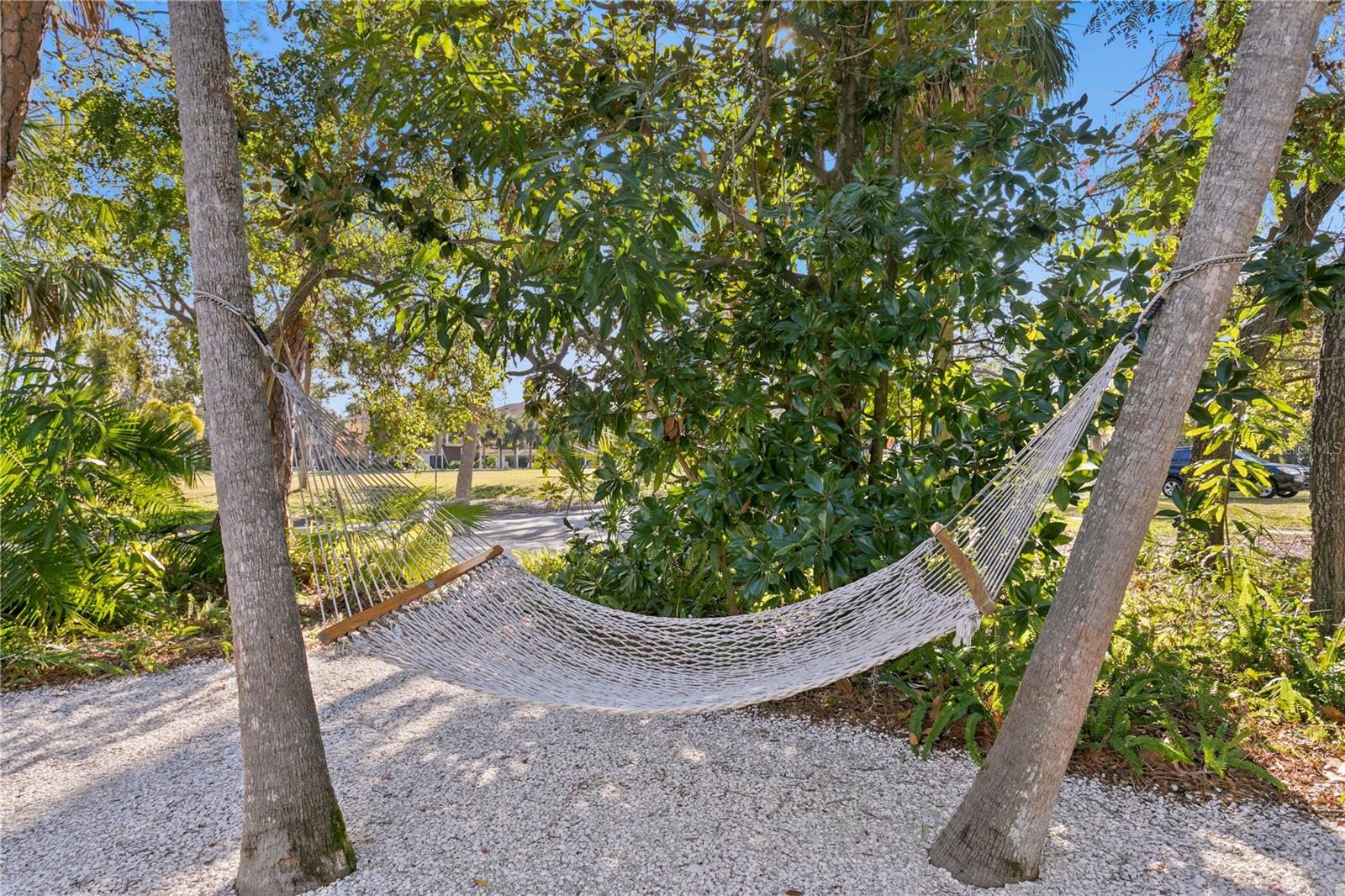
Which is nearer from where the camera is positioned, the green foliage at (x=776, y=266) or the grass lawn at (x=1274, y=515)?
the green foliage at (x=776, y=266)

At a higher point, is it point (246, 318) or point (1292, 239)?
point (1292, 239)

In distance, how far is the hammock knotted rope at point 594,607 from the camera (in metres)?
1.65

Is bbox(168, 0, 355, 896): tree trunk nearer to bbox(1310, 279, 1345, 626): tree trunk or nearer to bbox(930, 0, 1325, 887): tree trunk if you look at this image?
bbox(930, 0, 1325, 887): tree trunk

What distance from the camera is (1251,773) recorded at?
6.83 feet

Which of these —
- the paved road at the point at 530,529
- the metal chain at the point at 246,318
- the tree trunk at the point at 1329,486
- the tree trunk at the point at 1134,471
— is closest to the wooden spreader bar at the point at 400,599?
the metal chain at the point at 246,318

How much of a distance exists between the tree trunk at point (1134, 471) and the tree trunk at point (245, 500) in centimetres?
141

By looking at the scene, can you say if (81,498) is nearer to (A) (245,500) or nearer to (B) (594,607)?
(A) (245,500)

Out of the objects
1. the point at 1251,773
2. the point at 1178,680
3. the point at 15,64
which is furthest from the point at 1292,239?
the point at 15,64

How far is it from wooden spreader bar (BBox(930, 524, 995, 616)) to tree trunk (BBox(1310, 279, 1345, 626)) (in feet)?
6.28

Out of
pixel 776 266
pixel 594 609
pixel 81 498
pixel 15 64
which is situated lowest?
pixel 594 609

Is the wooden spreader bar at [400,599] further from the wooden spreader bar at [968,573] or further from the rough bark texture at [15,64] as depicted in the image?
the rough bark texture at [15,64]

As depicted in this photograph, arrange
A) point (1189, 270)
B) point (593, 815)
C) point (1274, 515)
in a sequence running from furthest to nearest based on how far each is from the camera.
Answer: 1. point (1274, 515)
2. point (593, 815)
3. point (1189, 270)

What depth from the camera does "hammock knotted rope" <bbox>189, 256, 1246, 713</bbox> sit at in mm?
1653

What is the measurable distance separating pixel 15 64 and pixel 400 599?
2.42 metres
